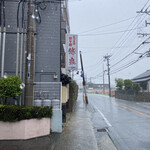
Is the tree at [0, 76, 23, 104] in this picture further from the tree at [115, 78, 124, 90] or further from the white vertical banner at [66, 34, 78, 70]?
the tree at [115, 78, 124, 90]

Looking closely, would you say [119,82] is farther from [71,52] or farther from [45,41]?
[45,41]

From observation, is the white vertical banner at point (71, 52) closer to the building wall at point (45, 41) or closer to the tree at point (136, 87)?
the building wall at point (45, 41)

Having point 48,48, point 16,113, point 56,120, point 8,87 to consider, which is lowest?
point 56,120

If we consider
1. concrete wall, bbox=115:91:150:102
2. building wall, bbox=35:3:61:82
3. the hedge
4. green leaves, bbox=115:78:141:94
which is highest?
building wall, bbox=35:3:61:82

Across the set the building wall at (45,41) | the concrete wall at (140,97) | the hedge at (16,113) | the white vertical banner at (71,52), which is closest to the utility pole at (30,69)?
the hedge at (16,113)

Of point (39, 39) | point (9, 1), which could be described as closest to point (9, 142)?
point (39, 39)

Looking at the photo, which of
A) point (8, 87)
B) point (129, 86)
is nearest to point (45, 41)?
point (8, 87)

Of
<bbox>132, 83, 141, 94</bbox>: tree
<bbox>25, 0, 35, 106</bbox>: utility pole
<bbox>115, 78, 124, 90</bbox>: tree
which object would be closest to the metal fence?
<bbox>25, 0, 35, 106</bbox>: utility pole

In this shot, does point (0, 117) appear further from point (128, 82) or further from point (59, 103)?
point (128, 82)

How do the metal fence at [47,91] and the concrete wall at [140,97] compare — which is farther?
the concrete wall at [140,97]

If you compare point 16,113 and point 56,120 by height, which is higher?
point 16,113

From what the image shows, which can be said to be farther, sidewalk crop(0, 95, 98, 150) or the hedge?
the hedge

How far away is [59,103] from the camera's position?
20.1 feet

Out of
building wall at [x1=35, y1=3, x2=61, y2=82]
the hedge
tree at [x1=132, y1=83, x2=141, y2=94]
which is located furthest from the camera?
tree at [x1=132, y1=83, x2=141, y2=94]
